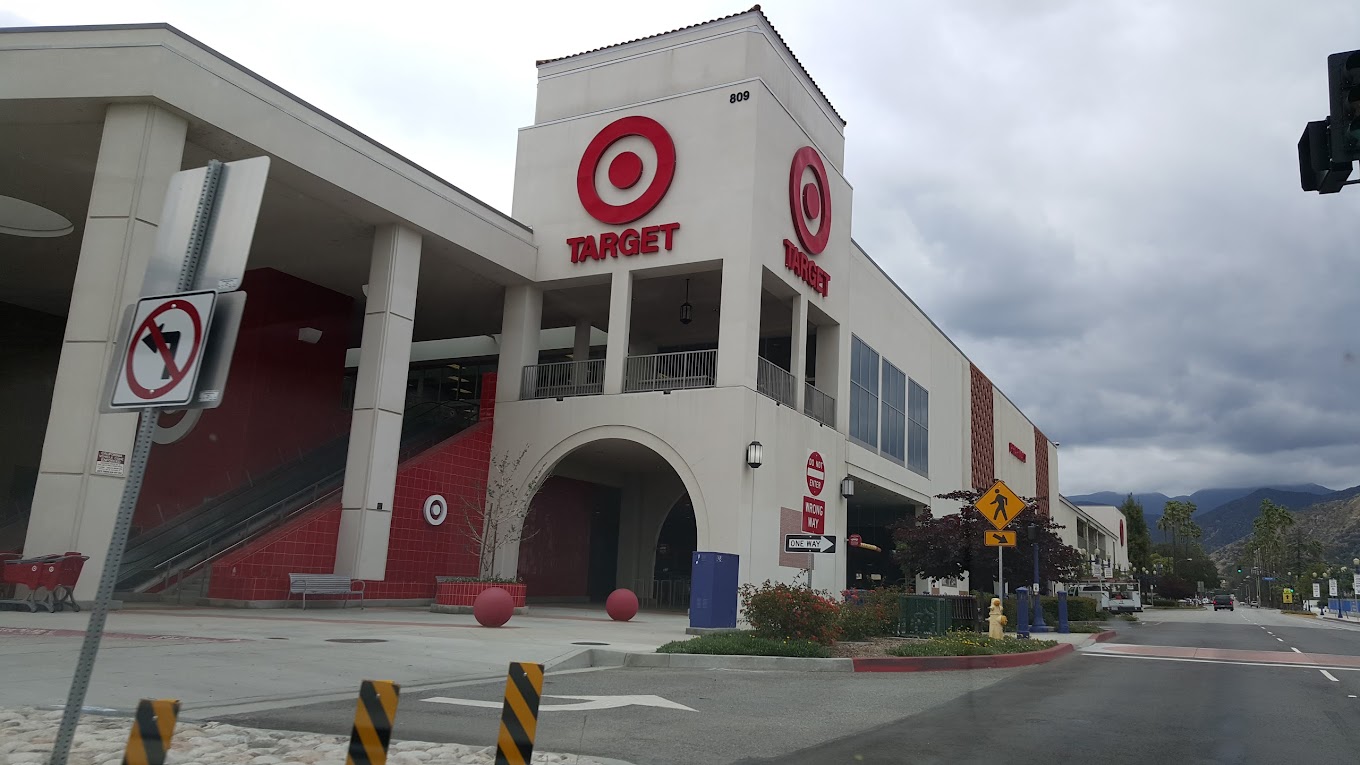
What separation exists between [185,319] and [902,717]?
7627 mm

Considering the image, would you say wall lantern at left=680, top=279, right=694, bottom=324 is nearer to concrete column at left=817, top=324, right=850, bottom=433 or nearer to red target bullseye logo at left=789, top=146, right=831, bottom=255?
red target bullseye logo at left=789, top=146, right=831, bottom=255

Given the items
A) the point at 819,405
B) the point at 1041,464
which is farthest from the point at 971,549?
the point at 1041,464

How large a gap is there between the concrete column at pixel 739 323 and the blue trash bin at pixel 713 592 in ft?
20.8

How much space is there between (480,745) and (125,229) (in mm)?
14517

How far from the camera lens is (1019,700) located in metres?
11.4

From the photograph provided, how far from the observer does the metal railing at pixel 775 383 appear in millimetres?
26242

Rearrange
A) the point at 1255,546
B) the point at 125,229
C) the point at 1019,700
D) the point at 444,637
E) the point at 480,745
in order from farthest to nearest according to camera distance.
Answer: the point at 1255,546 < the point at 125,229 < the point at 444,637 < the point at 1019,700 < the point at 480,745

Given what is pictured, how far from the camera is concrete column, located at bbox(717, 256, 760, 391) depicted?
24.3m

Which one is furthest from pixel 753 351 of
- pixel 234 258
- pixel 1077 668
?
pixel 234 258

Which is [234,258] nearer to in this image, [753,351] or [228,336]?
[228,336]

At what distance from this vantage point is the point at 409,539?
80.8 feet

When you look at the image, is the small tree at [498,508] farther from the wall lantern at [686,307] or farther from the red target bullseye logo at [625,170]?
the red target bullseye logo at [625,170]

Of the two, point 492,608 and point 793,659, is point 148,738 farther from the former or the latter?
point 492,608

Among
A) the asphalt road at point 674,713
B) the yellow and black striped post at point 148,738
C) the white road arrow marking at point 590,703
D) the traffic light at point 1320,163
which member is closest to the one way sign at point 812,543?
the asphalt road at point 674,713
